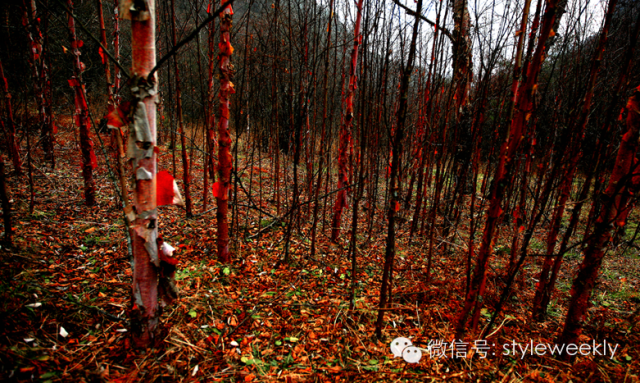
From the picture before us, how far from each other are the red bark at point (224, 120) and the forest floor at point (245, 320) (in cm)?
50


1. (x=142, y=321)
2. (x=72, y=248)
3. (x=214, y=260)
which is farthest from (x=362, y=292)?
(x=72, y=248)

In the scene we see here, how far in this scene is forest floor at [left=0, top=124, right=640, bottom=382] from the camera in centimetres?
162

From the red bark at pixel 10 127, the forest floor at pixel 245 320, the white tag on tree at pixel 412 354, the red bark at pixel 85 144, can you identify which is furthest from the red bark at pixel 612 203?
the red bark at pixel 10 127

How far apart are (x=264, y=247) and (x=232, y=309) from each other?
156 centimetres

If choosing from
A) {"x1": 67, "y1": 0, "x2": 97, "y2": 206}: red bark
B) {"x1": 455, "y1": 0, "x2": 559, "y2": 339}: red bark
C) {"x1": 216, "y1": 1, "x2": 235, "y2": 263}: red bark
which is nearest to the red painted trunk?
{"x1": 216, "y1": 1, "x2": 235, "y2": 263}: red bark

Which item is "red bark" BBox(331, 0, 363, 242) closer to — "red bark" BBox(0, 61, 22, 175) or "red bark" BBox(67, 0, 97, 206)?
"red bark" BBox(67, 0, 97, 206)

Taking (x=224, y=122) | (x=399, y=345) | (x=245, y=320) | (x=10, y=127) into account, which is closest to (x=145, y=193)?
(x=245, y=320)

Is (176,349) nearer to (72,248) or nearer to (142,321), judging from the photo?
(142,321)

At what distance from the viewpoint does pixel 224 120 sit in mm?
2928

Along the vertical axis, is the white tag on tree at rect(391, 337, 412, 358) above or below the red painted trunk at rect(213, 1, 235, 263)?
below

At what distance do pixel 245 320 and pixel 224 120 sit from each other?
81.6 inches

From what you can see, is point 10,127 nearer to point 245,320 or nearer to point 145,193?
point 145,193

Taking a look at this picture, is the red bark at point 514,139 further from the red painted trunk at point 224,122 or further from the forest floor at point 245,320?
the red painted trunk at point 224,122

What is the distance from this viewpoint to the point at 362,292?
3.04m
